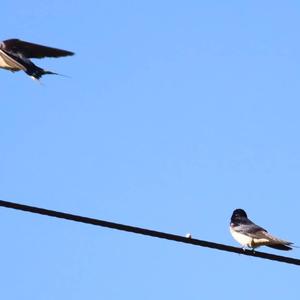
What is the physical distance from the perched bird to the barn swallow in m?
3.08

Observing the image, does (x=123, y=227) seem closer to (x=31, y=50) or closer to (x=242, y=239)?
(x=31, y=50)

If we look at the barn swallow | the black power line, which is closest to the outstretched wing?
the black power line

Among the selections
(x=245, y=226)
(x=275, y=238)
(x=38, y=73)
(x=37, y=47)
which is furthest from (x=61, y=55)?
(x=245, y=226)

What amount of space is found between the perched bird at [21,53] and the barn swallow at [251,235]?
3084mm

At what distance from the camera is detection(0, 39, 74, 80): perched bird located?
802cm

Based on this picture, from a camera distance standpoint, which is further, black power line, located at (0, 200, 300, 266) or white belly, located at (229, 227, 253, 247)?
white belly, located at (229, 227, 253, 247)

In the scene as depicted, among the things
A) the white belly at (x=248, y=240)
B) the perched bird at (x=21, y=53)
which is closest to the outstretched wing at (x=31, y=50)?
the perched bird at (x=21, y=53)

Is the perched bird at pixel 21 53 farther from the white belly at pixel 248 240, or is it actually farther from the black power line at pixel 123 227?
the white belly at pixel 248 240

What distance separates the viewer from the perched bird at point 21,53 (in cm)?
802

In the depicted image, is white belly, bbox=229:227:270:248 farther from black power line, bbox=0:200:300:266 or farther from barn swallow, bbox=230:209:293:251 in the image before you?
black power line, bbox=0:200:300:266

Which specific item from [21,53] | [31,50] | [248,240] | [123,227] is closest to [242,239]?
[248,240]

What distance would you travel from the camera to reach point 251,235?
12.1m

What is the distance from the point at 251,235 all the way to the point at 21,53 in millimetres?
4662

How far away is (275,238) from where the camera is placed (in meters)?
10.8
